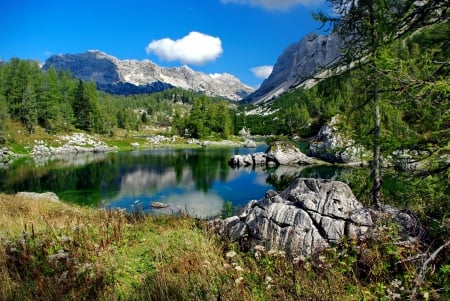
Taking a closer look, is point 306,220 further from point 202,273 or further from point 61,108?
point 61,108

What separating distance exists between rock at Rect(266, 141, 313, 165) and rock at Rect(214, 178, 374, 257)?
158 feet

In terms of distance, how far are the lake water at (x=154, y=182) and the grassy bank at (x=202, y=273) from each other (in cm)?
1547

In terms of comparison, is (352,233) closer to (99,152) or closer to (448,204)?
(448,204)

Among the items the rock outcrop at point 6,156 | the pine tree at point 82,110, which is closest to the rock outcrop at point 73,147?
the rock outcrop at point 6,156

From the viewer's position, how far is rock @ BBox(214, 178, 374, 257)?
279 inches

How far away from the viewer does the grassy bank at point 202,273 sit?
469 cm

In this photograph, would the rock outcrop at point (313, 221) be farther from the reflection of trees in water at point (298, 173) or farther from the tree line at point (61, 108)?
the tree line at point (61, 108)

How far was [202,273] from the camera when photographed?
5637 millimetres

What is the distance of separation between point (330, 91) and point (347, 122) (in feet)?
5.80

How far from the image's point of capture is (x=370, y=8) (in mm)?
9750

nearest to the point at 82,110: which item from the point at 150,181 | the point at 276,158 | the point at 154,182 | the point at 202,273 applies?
the point at 276,158

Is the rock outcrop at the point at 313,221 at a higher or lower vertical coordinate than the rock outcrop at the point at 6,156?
higher

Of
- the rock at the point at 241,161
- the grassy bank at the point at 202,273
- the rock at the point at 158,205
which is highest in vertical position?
the grassy bank at the point at 202,273

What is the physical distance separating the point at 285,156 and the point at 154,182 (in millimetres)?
27867
